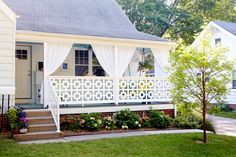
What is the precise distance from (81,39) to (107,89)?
83.1 inches

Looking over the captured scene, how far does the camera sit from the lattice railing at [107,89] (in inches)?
433

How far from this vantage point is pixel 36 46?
43.3 feet

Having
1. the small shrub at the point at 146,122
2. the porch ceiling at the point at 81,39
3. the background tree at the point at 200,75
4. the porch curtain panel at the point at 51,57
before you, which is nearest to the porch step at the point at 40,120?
the porch curtain panel at the point at 51,57

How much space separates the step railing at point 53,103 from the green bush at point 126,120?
236cm

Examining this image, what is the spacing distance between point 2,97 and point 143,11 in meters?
21.1

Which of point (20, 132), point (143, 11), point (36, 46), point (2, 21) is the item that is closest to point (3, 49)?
point (2, 21)

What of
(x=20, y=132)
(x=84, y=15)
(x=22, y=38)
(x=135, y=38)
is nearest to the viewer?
(x=20, y=132)

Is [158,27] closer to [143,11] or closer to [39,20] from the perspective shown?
[143,11]

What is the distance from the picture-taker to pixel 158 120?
11656mm

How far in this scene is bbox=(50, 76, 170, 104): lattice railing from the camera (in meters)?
11.0

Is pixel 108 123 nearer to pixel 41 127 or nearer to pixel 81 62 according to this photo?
pixel 41 127

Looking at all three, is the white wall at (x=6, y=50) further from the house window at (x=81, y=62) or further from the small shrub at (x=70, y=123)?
the house window at (x=81, y=62)

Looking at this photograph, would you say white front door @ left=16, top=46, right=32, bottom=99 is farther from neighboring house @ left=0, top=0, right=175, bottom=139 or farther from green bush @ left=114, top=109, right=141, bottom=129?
green bush @ left=114, top=109, right=141, bottom=129

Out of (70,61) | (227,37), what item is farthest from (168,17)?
(70,61)
